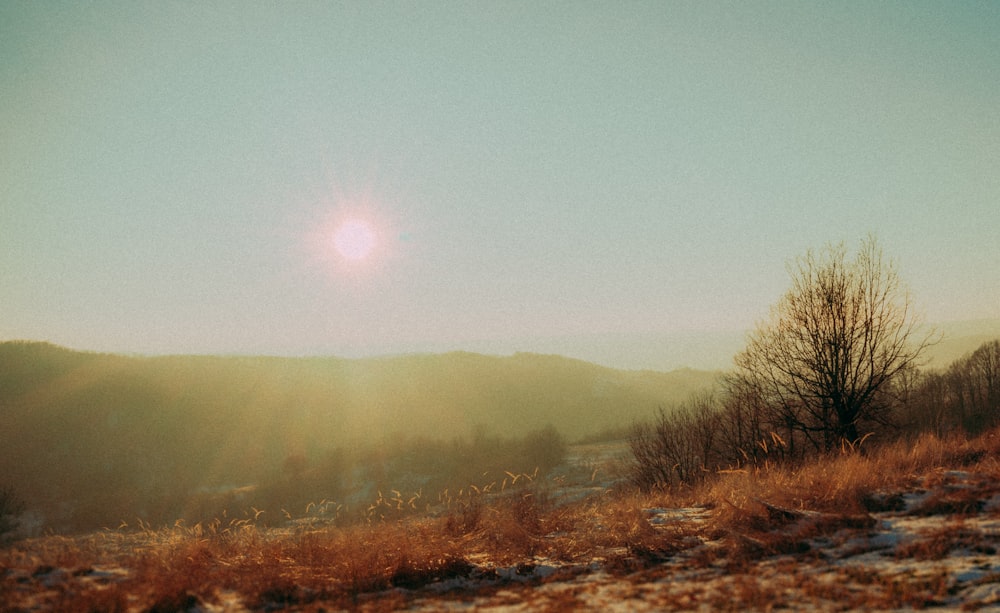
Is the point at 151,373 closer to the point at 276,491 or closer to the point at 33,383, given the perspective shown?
the point at 33,383

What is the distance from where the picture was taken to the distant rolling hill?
358ft

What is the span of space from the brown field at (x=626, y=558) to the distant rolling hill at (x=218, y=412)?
7265 cm

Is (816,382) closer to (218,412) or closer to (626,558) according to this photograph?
(626,558)

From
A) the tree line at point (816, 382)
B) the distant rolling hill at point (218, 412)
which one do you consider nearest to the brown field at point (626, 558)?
the tree line at point (816, 382)

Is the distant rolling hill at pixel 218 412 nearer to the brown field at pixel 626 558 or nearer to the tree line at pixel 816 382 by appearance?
the tree line at pixel 816 382

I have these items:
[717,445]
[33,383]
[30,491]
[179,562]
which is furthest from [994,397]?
[33,383]

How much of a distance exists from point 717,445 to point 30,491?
132 meters

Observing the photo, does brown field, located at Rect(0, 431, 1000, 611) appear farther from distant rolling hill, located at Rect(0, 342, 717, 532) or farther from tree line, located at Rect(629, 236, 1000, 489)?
distant rolling hill, located at Rect(0, 342, 717, 532)

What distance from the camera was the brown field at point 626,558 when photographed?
478cm

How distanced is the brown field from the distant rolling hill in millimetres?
72652

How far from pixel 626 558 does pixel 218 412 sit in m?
155

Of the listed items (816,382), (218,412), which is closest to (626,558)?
(816,382)

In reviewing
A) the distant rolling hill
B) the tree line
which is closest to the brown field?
the tree line

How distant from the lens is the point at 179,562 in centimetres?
651
